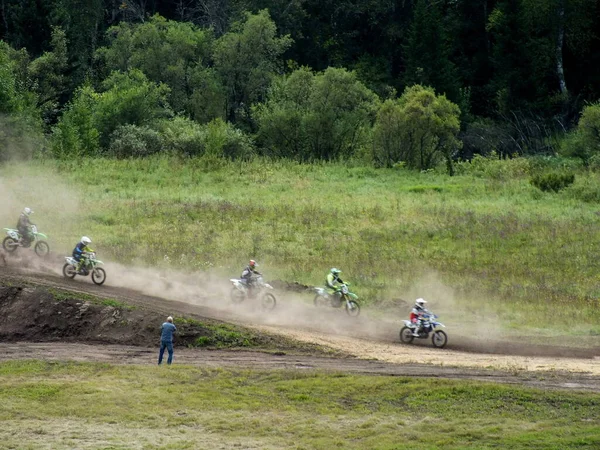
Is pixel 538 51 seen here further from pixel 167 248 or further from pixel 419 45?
pixel 167 248

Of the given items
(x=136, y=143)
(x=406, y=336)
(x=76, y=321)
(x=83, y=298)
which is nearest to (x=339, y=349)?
(x=406, y=336)

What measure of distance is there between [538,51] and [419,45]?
33.8 ft

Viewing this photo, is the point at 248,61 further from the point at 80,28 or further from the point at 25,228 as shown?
the point at 25,228

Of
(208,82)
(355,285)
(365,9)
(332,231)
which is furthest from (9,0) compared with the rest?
(355,285)

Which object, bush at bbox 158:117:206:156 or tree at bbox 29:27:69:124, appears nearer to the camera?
bush at bbox 158:117:206:156

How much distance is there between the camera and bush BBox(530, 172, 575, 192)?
58000 millimetres

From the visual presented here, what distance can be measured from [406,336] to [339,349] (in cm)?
317

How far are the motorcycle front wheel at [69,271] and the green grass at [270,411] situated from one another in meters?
9.11

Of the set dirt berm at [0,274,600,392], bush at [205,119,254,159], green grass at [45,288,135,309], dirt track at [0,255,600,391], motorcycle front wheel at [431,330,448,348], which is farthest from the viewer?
bush at [205,119,254,159]

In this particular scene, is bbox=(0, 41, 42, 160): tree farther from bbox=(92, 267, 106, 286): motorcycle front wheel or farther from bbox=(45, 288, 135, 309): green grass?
bbox=(45, 288, 135, 309): green grass

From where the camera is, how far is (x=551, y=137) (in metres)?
82.1

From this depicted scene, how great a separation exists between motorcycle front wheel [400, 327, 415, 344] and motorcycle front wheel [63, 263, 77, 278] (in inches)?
476

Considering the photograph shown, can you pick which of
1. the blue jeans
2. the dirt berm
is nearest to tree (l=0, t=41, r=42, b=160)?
the dirt berm

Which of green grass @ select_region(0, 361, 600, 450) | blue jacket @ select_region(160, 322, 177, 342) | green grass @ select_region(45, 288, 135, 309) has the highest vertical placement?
green grass @ select_region(45, 288, 135, 309)
